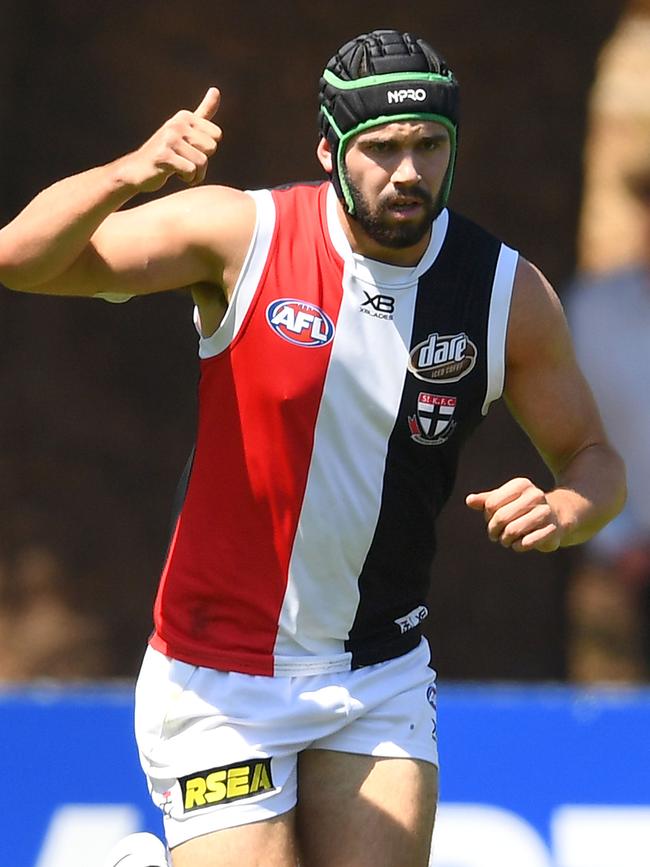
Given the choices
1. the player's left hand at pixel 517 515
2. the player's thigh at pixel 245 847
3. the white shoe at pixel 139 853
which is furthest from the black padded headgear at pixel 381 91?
the white shoe at pixel 139 853

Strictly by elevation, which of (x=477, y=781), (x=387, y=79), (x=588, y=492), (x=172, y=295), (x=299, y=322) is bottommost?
(x=477, y=781)

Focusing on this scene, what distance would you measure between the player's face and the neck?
0.08 metres

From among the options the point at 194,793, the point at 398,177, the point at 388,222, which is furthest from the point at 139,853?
the point at 398,177

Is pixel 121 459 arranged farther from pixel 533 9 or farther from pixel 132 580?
pixel 533 9

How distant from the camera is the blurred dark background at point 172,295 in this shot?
796 centimetres

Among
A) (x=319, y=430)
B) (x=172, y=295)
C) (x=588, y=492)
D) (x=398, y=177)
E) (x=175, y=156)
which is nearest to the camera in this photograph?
(x=175, y=156)

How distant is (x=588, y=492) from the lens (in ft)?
13.1

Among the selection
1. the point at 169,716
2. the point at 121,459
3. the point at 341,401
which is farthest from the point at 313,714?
the point at 121,459

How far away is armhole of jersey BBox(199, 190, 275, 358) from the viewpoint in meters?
3.83

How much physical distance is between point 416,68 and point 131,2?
4.42 meters

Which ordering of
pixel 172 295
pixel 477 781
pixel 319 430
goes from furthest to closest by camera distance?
pixel 172 295 < pixel 477 781 < pixel 319 430

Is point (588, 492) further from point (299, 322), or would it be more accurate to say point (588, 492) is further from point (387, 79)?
point (387, 79)

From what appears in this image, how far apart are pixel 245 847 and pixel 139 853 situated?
0.45 meters

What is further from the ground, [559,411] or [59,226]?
[59,226]
